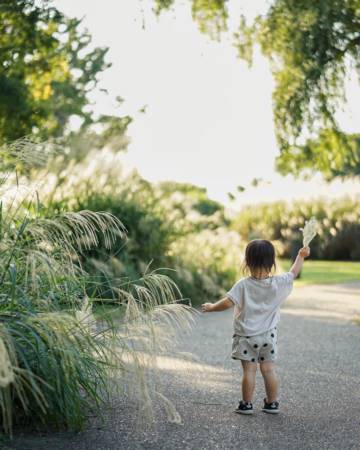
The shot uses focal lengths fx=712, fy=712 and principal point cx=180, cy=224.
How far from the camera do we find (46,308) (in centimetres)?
363

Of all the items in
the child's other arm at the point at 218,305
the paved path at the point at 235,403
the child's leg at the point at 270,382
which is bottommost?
the paved path at the point at 235,403

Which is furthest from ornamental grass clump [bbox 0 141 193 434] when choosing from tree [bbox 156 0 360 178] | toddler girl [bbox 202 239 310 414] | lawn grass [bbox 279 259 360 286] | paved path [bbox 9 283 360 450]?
lawn grass [bbox 279 259 360 286]

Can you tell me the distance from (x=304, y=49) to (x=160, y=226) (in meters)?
3.14

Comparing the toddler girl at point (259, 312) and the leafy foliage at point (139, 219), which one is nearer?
the toddler girl at point (259, 312)

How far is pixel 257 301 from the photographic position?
171 inches

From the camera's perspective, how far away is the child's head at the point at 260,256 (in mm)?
4297

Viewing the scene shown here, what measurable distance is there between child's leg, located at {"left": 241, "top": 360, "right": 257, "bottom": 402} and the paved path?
123 mm

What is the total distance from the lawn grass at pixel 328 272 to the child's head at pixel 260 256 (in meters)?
9.54

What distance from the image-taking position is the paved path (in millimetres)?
3572

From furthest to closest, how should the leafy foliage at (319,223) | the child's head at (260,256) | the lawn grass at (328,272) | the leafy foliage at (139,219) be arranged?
the leafy foliage at (319,223) → the lawn grass at (328,272) → the leafy foliage at (139,219) → the child's head at (260,256)

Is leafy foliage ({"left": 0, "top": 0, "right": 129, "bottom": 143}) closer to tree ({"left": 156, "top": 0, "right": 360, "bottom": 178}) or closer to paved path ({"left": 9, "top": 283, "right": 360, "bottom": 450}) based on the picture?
tree ({"left": 156, "top": 0, "right": 360, "bottom": 178})

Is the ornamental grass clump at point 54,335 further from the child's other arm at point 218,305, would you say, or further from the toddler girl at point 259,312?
the toddler girl at point 259,312

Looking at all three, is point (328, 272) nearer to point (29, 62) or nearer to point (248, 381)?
point (29, 62)

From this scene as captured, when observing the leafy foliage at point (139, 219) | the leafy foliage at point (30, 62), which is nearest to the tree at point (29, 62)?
the leafy foliage at point (30, 62)
